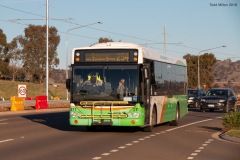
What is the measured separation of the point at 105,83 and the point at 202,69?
94545 millimetres

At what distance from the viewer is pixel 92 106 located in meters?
20.1

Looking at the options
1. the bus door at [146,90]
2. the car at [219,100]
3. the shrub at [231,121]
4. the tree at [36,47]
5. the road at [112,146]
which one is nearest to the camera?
the road at [112,146]

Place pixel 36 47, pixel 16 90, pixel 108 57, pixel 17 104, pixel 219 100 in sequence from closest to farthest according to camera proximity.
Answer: pixel 108 57
pixel 219 100
pixel 17 104
pixel 16 90
pixel 36 47

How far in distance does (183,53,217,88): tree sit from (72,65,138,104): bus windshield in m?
89.6

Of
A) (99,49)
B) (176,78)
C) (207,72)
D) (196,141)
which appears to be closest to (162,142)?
(196,141)

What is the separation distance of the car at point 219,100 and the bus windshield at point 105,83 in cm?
2254

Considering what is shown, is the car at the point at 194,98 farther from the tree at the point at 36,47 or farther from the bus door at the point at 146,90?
the tree at the point at 36,47

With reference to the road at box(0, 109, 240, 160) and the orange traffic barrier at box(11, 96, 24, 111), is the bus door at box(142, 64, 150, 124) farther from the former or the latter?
the orange traffic barrier at box(11, 96, 24, 111)

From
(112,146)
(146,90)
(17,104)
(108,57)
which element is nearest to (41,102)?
(17,104)

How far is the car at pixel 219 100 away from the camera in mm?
41625

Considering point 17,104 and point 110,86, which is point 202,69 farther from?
point 110,86

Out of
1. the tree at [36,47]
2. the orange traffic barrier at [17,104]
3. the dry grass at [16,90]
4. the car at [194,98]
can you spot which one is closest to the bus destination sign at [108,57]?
the orange traffic barrier at [17,104]

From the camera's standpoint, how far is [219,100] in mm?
41750

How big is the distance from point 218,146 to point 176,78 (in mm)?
10102
